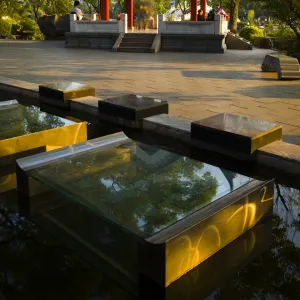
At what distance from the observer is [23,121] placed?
17.7 ft

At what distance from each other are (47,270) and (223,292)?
3.49 feet

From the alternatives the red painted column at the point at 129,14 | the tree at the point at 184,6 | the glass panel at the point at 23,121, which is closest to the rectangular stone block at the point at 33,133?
the glass panel at the point at 23,121

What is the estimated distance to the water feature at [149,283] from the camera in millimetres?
2510

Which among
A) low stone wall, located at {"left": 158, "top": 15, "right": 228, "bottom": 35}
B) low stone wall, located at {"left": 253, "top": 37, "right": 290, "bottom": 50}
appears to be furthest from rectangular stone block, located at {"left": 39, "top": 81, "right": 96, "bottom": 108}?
low stone wall, located at {"left": 253, "top": 37, "right": 290, "bottom": 50}

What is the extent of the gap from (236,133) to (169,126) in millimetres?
1147

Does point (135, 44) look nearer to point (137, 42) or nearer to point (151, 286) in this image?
point (137, 42)

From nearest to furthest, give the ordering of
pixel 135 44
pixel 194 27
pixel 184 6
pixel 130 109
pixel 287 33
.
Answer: pixel 130 109
pixel 287 33
pixel 194 27
pixel 135 44
pixel 184 6

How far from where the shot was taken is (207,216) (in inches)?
108

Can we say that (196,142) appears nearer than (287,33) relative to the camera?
Yes

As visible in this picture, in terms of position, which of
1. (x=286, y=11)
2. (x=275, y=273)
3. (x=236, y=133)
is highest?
(x=286, y=11)

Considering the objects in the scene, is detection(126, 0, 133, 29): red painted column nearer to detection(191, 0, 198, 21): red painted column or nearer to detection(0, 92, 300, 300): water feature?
detection(191, 0, 198, 21): red painted column

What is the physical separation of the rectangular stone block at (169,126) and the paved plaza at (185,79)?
576 millimetres

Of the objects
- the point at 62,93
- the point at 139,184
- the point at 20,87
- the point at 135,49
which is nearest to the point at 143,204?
the point at 139,184

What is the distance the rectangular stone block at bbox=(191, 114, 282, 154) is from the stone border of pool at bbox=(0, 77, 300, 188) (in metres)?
0.04
